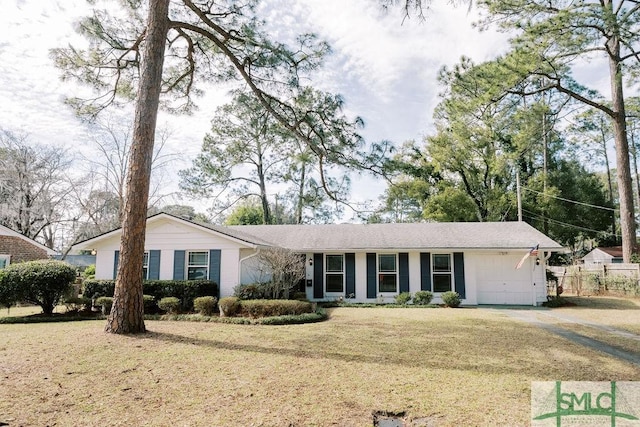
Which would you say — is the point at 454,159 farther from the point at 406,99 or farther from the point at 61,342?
the point at 61,342

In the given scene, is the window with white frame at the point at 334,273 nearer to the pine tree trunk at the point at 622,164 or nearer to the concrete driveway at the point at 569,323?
the concrete driveway at the point at 569,323

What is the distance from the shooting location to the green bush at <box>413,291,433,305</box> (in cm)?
1501

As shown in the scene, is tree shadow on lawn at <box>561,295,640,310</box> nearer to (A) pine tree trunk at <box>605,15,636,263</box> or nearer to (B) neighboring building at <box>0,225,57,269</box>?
(A) pine tree trunk at <box>605,15,636,263</box>

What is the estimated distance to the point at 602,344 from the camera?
7672 mm

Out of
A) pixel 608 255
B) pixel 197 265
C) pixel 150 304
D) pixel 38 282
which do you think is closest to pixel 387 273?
pixel 197 265

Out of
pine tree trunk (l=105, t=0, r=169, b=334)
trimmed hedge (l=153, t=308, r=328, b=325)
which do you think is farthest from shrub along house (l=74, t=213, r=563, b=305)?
pine tree trunk (l=105, t=0, r=169, b=334)

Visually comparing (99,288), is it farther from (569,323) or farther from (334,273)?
(569,323)

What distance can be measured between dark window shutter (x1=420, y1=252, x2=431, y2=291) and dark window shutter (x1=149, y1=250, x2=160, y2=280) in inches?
399

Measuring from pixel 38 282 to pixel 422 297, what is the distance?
42.2 ft

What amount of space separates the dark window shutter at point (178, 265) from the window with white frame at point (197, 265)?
227mm

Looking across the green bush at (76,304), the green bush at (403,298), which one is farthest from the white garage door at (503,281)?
the green bush at (76,304)

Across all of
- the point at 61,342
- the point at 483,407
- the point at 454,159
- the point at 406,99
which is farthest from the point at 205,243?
the point at 454,159

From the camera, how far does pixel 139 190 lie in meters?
8.47

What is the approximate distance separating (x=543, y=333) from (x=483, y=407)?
5.74 meters
